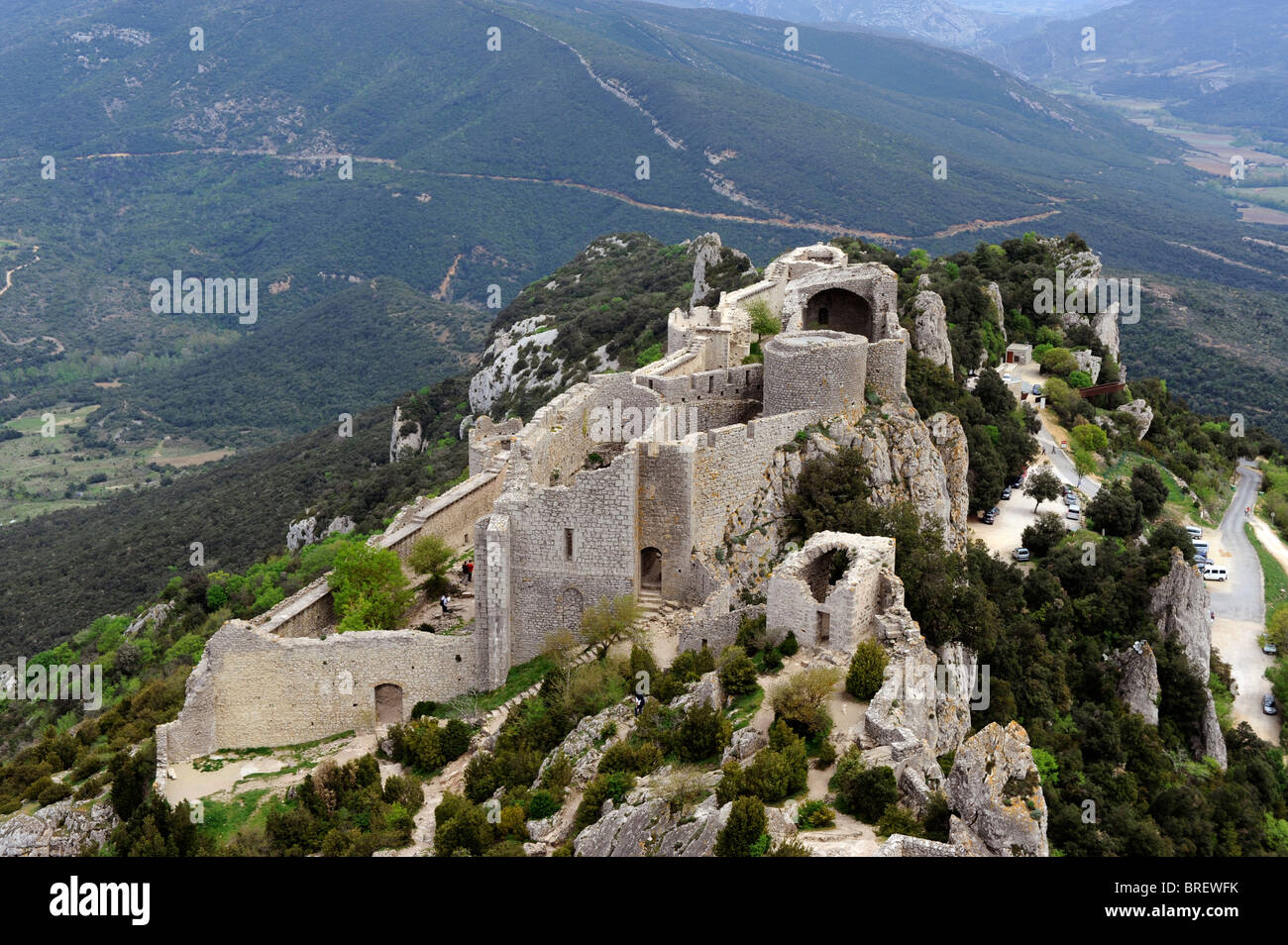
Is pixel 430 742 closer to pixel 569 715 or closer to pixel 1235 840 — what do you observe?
pixel 569 715

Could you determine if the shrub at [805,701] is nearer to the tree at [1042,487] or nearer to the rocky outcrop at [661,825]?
the rocky outcrop at [661,825]

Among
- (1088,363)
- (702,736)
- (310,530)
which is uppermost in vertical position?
(1088,363)

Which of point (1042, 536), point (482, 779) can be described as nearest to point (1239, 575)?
point (1042, 536)

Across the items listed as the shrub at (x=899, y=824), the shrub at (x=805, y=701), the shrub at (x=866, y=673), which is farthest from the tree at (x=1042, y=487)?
the shrub at (x=899, y=824)

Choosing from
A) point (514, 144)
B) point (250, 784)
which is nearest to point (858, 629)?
point (250, 784)

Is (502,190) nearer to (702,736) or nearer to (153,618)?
(153,618)
